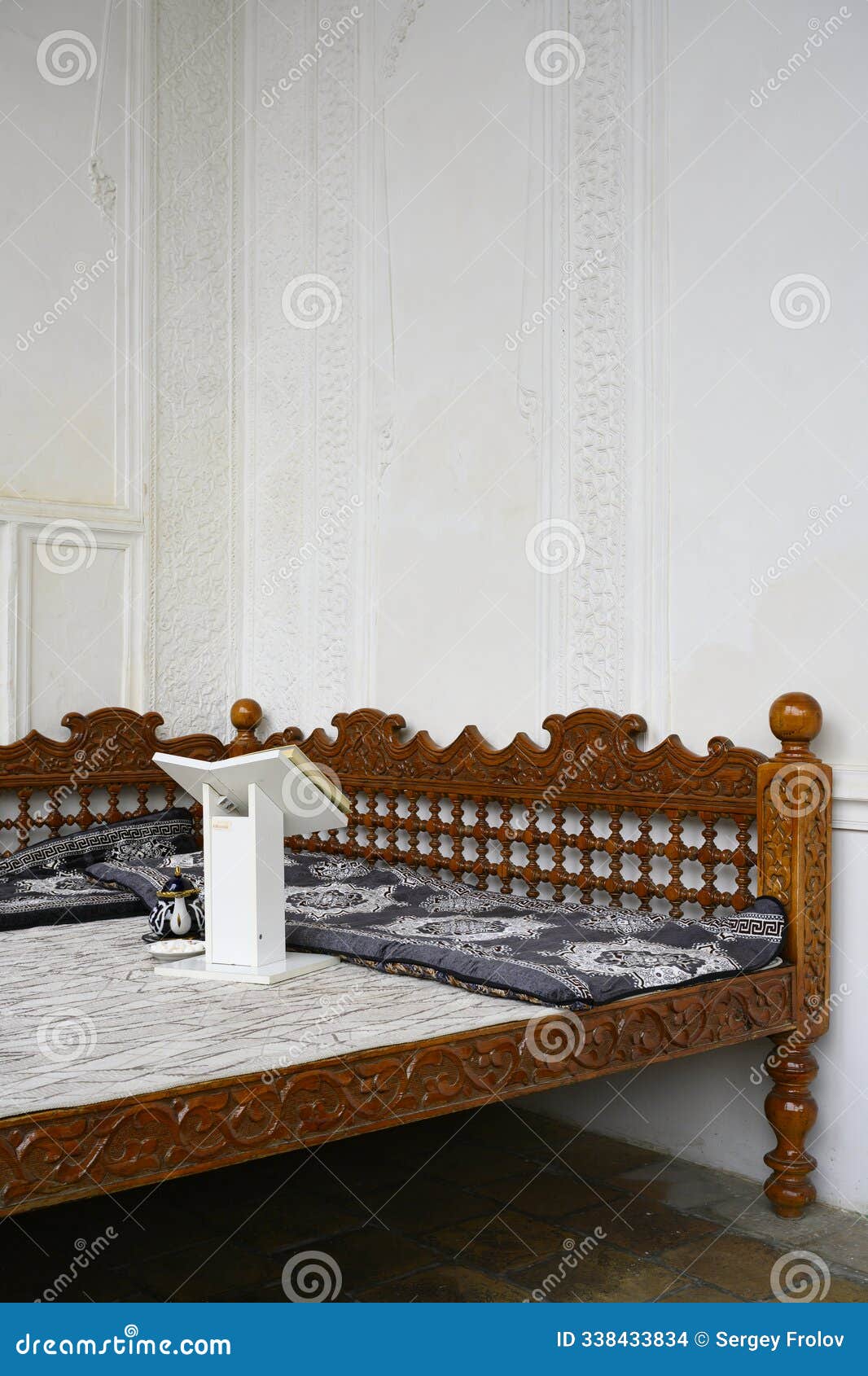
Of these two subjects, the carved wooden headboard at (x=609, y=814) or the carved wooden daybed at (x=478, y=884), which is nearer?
the carved wooden daybed at (x=478, y=884)

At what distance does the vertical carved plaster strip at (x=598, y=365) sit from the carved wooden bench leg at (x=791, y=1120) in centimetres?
94

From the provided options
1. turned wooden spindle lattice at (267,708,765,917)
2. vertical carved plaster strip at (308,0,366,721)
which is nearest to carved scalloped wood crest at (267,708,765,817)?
turned wooden spindle lattice at (267,708,765,917)

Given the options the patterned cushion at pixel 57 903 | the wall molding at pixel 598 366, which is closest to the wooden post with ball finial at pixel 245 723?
the patterned cushion at pixel 57 903

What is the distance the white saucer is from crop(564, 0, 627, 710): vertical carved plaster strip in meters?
1.16

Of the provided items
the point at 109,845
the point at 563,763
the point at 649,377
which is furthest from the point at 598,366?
the point at 109,845

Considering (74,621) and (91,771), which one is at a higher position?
(74,621)

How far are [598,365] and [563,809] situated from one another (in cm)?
112

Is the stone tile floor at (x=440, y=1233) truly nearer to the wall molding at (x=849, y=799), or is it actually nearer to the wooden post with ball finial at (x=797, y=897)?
the wooden post with ball finial at (x=797, y=897)

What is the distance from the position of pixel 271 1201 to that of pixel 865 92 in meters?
2.67

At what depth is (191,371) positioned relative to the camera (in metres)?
4.38

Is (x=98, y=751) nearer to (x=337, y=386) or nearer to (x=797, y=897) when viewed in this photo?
(x=337, y=386)

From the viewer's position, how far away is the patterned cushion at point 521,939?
92.5 inches

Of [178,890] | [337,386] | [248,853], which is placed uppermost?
[337,386]

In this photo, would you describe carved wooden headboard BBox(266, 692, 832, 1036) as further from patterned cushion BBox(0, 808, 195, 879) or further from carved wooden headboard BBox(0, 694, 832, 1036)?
patterned cushion BBox(0, 808, 195, 879)
